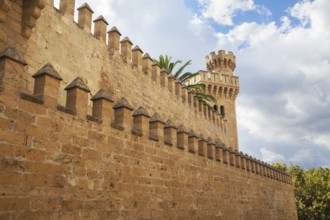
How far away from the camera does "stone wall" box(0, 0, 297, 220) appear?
462 centimetres

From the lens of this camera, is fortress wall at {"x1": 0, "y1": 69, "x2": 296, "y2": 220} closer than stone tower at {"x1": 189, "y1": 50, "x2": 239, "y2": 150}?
Yes

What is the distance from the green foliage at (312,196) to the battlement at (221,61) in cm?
1323

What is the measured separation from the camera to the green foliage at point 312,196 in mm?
28797

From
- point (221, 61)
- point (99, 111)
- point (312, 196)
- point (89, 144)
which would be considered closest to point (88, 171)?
point (89, 144)

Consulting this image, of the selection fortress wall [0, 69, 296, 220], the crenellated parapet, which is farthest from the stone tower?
fortress wall [0, 69, 296, 220]

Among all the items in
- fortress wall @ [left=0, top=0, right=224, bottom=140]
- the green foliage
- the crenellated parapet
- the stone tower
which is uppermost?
the stone tower

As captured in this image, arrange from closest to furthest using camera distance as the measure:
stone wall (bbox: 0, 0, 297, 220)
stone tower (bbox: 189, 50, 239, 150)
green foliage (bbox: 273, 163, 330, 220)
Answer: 1. stone wall (bbox: 0, 0, 297, 220)
2. green foliage (bbox: 273, 163, 330, 220)
3. stone tower (bbox: 189, 50, 239, 150)

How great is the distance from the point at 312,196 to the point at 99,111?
29.1 metres

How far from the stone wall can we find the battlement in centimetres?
2343

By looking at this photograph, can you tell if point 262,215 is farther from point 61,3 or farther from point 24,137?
point 24,137

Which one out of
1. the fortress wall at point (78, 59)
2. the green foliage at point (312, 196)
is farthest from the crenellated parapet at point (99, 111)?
the green foliage at point (312, 196)

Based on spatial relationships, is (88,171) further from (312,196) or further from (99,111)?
(312,196)

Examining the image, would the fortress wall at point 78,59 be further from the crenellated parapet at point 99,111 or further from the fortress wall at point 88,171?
the fortress wall at point 88,171

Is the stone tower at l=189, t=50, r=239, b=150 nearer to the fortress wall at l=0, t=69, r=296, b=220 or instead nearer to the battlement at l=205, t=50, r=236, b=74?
the battlement at l=205, t=50, r=236, b=74
